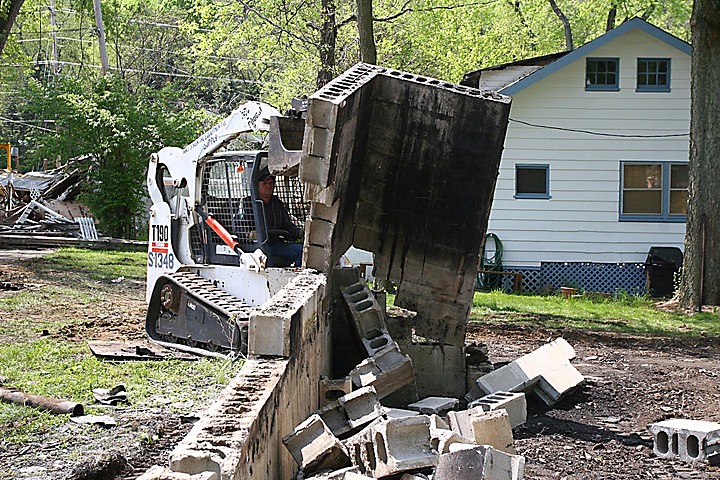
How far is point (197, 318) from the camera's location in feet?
40.8

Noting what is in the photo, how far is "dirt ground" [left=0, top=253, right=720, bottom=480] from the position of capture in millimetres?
7641

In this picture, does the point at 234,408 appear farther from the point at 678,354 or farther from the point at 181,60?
the point at 181,60

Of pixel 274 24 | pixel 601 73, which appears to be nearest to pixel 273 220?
pixel 274 24

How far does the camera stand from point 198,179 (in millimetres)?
13773

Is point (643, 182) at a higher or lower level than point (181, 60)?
lower

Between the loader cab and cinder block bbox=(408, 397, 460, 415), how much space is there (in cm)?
343

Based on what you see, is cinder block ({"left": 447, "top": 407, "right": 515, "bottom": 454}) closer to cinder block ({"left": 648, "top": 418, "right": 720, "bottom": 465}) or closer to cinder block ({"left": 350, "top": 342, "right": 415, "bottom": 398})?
cinder block ({"left": 648, "top": 418, "right": 720, "bottom": 465})

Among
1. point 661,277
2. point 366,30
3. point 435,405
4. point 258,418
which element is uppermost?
point 366,30

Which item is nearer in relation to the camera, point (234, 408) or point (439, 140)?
point (234, 408)

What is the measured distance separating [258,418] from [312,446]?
1.14 metres

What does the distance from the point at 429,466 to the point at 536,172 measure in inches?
727

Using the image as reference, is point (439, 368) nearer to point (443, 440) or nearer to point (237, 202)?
point (237, 202)

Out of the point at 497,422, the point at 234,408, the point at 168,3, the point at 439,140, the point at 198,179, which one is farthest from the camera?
the point at 168,3

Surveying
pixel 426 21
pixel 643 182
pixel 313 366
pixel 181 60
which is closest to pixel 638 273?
pixel 643 182
